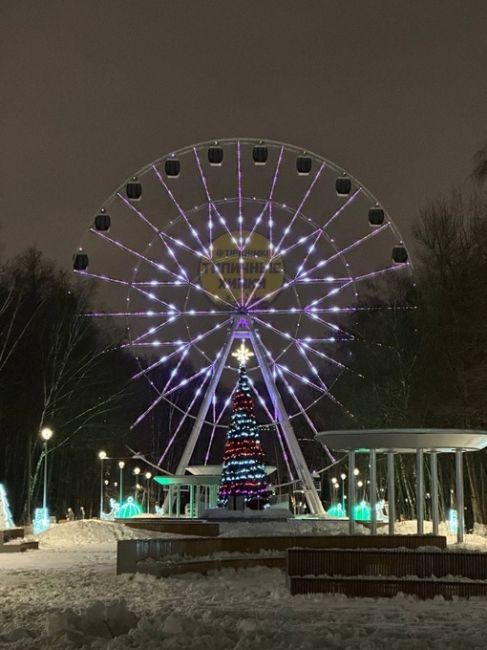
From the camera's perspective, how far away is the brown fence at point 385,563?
16.8 metres

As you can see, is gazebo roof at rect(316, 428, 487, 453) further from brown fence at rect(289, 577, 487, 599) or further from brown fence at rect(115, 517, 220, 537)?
brown fence at rect(289, 577, 487, 599)

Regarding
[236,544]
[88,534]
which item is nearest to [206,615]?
[236,544]

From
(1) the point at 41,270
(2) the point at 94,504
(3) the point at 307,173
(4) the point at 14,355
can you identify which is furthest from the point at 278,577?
(2) the point at 94,504

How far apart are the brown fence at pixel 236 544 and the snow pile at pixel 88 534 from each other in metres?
9.29

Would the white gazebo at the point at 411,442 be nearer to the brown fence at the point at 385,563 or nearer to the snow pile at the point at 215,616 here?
the snow pile at the point at 215,616

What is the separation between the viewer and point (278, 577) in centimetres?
1900

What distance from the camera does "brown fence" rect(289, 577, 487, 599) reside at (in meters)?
15.8

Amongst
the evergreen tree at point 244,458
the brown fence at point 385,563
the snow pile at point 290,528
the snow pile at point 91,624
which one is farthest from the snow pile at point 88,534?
the snow pile at point 91,624

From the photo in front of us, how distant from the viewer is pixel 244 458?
38844 millimetres

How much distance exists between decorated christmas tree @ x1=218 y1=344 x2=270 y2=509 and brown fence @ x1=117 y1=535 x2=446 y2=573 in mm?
16760

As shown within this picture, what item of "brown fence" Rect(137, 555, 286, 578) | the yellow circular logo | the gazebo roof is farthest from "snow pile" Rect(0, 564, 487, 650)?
the yellow circular logo

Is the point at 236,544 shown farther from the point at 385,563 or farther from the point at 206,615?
the point at 206,615

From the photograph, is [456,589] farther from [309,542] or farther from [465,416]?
[465,416]

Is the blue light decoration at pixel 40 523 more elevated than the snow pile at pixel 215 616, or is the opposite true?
the blue light decoration at pixel 40 523
